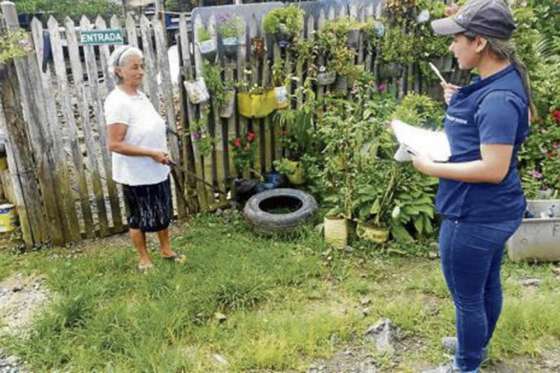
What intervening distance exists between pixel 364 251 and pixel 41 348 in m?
2.39

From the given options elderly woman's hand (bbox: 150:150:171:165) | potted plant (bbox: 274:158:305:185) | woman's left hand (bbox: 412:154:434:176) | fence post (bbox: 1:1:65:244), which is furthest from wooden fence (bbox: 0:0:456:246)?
woman's left hand (bbox: 412:154:434:176)

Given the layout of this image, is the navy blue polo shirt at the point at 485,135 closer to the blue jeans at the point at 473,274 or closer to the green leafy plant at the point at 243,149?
the blue jeans at the point at 473,274

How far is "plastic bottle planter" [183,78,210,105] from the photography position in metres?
4.41

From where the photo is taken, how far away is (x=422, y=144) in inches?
89.8

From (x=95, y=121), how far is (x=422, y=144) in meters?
3.25

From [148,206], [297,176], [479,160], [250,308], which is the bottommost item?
[250,308]

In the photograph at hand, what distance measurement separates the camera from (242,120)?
4844mm

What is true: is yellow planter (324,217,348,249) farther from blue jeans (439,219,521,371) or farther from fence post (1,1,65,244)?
fence post (1,1,65,244)

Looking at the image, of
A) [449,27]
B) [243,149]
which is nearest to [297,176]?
[243,149]

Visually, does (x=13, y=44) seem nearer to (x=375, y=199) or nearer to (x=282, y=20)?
(x=282, y=20)

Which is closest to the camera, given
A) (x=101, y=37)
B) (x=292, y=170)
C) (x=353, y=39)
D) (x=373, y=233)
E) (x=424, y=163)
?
(x=424, y=163)

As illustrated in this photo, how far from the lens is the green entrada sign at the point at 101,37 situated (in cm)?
389

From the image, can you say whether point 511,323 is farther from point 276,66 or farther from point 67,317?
point 276,66

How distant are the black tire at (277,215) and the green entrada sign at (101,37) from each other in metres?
1.75
